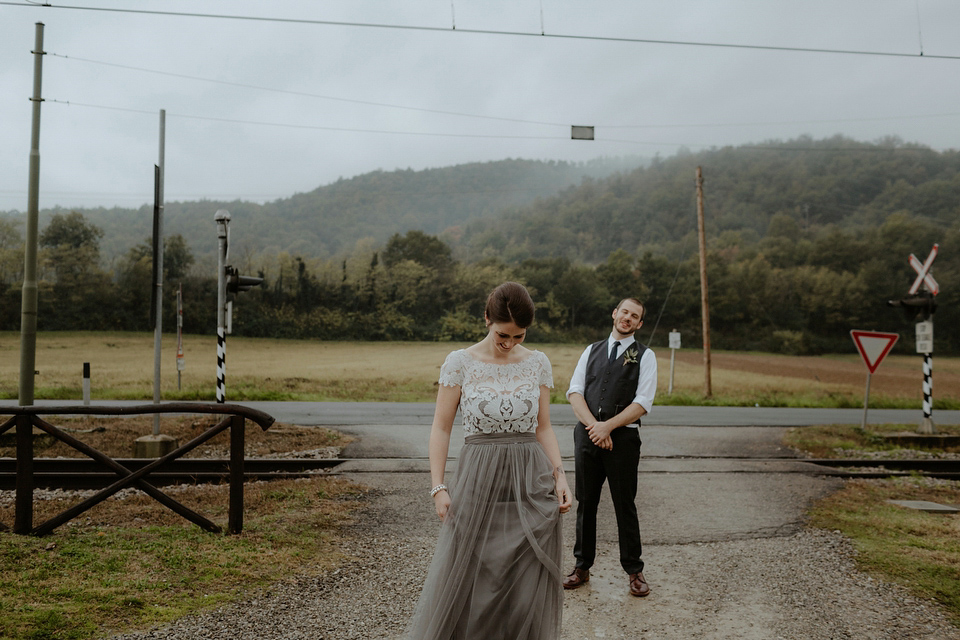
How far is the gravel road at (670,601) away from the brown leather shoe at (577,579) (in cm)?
6

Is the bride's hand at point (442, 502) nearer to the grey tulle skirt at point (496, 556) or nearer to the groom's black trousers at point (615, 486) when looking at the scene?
the grey tulle skirt at point (496, 556)

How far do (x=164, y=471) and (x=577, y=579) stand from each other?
6007mm

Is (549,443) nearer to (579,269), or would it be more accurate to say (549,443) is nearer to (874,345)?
(874,345)

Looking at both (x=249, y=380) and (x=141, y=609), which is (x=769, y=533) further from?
(x=249, y=380)

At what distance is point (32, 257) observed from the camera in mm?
9445

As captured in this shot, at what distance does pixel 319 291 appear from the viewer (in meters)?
26.5

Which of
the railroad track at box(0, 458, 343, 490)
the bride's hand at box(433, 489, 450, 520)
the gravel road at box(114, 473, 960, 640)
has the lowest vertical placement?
the gravel road at box(114, 473, 960, 640)

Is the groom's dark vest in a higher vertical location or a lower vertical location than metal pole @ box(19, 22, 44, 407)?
lower

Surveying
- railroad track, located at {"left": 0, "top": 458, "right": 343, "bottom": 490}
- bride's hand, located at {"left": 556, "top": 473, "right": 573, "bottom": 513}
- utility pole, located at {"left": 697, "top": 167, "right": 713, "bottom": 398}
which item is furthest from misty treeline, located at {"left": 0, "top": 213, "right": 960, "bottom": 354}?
bride's hand, located at {"left": 556, "top": 473, "right": 573, "bottom": 513}

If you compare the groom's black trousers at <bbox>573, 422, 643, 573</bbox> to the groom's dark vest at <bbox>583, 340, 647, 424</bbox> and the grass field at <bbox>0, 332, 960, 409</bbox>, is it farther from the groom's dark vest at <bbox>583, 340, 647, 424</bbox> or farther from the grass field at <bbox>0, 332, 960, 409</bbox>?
the grass field at <bbox>0, 332, 960, 409</bbox>

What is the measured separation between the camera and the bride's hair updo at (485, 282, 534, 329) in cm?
252

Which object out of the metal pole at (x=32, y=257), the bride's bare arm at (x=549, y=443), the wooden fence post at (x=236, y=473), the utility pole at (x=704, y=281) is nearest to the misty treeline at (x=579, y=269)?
the utility pole at (x=704, y=281)

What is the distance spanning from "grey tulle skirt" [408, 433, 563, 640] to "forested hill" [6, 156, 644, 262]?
1859 cm

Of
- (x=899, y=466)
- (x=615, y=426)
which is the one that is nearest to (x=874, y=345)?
(x=899, y=466)
